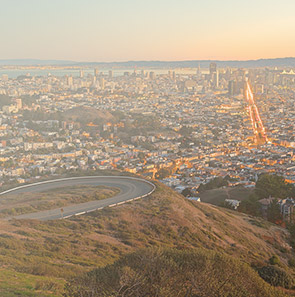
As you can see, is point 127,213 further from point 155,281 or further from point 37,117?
point 37,117

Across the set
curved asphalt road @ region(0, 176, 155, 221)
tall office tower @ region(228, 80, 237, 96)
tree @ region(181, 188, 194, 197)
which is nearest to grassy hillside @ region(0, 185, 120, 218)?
curved asphalt road @ region(0, 176, 155, 221)

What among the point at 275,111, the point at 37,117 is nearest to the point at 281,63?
the point at 275,111

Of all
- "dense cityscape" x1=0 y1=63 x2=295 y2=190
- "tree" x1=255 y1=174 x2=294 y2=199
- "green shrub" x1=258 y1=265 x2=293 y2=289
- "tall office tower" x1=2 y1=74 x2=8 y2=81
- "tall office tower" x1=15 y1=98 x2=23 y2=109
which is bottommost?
"dense cityscape" x1=0 y1=63 x2=295 y2=190

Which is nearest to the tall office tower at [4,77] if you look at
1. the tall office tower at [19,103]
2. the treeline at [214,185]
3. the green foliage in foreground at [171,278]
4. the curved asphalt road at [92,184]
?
the tall office tower at [19,103]

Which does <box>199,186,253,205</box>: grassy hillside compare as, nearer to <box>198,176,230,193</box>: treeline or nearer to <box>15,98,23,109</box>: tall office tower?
<box>198,176,230,193</box>: treeline

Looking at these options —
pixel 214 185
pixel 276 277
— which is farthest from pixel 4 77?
pixel 276 277

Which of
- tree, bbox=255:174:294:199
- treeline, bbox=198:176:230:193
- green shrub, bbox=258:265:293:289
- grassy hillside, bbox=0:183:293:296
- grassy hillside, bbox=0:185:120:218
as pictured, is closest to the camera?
grassy hillside, bbox=0:183:293:296

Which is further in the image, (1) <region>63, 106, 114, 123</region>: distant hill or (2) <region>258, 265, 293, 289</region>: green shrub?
(1) <region>63, 106, 114, 123</region>: distant hill
